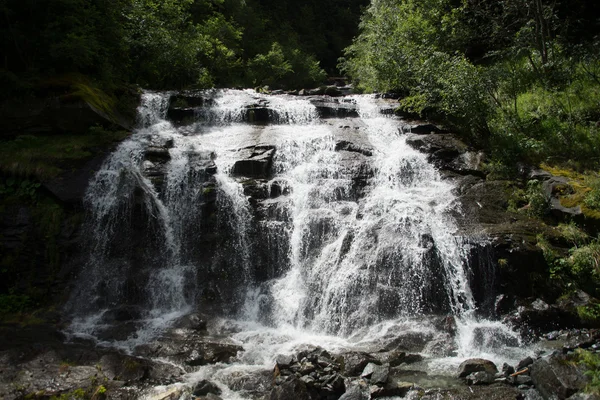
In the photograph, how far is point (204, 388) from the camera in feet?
23.0

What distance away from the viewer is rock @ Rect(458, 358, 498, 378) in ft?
23.9

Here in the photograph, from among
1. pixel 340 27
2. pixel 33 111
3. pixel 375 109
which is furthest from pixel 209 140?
pixel 340 27

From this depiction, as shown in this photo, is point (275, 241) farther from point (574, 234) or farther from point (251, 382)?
point (574, 234)

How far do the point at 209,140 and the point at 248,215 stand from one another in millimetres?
4464

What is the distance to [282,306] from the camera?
10.3m

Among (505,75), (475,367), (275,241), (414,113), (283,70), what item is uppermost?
(283,70)

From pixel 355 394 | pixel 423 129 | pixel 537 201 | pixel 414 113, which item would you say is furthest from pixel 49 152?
pixel 537 201

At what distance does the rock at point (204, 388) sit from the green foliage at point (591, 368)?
18.7 feet

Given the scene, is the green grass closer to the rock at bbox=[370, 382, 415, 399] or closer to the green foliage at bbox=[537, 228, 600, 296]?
the rock at bbox=[370, 382, 415, 399]

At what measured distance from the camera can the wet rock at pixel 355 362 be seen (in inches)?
293

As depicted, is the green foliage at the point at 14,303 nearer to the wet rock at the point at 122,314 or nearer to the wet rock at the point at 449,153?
the wet rock at the point at 122,314

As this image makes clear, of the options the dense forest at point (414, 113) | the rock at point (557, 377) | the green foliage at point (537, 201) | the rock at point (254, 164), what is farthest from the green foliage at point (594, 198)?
the rock at point (254, 164)

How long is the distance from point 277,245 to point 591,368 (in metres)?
7.35

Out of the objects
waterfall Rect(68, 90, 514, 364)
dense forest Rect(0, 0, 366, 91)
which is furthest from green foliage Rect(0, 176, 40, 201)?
dense forest Rect(0, 0, 366, 91)
